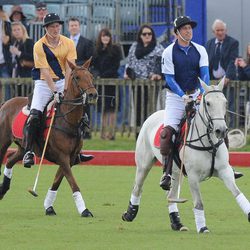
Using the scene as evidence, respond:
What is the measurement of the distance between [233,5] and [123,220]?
10609mm

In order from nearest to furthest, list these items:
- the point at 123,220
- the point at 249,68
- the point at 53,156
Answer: the point at 123,220 < the point at 53,156 < the point at 249,68

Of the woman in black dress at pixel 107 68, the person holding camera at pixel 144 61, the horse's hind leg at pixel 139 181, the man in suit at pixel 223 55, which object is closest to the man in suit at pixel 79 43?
the woman in black dress at pixel 107 68

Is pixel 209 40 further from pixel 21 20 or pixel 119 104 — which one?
pixel 21 20

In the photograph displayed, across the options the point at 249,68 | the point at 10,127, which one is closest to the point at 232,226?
the point at 10,127

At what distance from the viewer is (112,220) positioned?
45.3 feet

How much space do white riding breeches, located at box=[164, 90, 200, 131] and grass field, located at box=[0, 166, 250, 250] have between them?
1.16 meters

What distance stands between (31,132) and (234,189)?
4.06 metres

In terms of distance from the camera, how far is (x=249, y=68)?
21.7m

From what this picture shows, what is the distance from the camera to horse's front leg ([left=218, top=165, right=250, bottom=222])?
1213 centimetres

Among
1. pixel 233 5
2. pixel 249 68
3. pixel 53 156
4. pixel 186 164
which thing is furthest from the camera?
pixel 233 5

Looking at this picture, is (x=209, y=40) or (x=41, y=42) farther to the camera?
(x=209, y=40)

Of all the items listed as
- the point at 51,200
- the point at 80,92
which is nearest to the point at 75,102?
the point at 80,92

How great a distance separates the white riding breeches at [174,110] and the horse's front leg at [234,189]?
1071 millimetres

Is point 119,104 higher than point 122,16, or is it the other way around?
point 122,16
